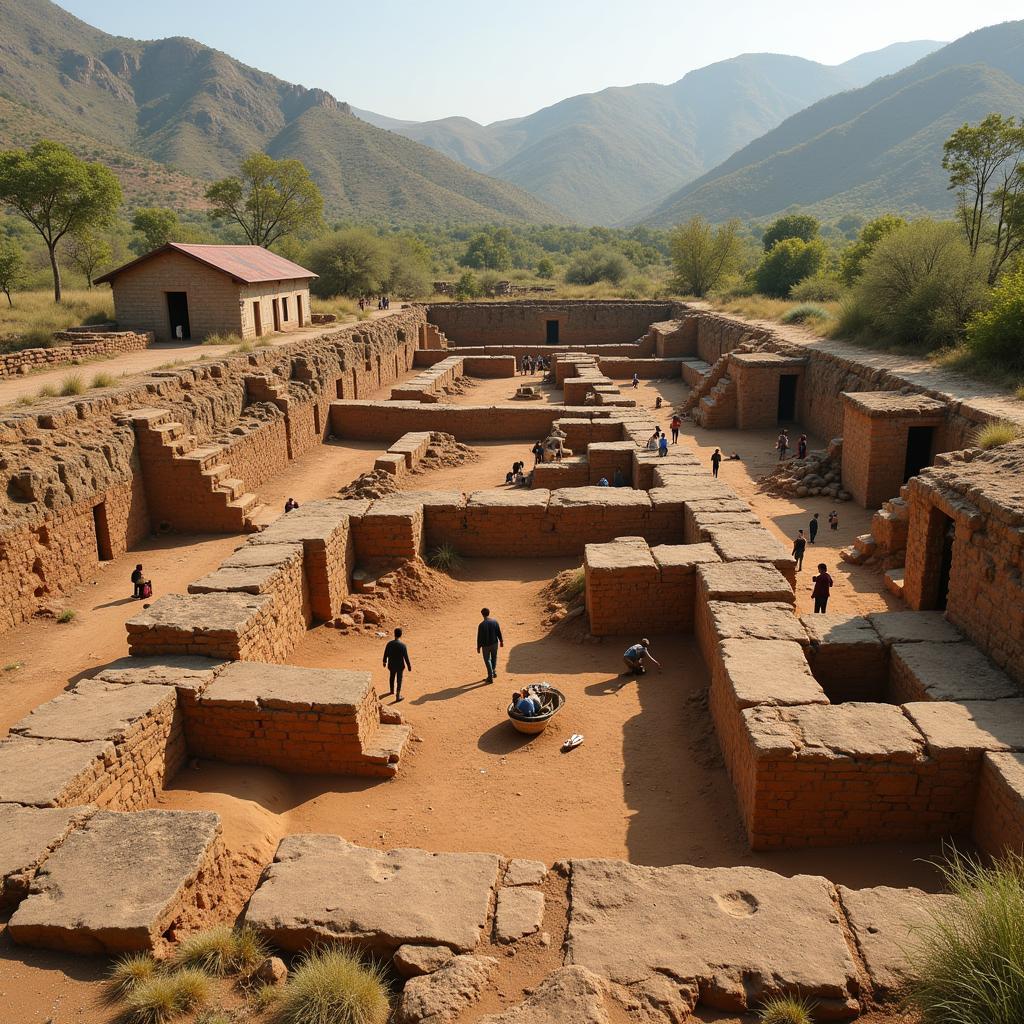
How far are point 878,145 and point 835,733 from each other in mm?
117177

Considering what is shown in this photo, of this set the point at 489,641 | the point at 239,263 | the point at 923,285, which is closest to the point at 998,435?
the point at 489,641

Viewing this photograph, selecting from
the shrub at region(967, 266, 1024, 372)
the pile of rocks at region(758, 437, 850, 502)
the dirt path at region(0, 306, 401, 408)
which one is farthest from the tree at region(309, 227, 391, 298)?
the shrub at region(967, 266, 1024, 372)

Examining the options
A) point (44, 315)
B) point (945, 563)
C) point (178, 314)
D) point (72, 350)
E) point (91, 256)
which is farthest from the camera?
point (91, 256)

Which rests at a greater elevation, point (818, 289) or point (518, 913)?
point (818, 289)

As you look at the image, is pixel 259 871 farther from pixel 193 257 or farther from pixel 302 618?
pixel 193 257

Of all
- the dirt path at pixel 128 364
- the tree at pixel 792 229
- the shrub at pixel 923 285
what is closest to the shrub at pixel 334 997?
the dirt path at pixel 128 364

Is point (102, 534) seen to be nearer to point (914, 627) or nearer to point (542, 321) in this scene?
point (914, 627)

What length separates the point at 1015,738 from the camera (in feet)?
18.5

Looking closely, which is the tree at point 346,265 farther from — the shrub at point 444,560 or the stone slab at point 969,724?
the stone slab at point 969,724

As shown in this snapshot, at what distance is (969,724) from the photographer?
583 cm

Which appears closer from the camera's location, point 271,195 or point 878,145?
point 271,195

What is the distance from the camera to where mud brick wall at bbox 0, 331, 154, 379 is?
1805 centimetres

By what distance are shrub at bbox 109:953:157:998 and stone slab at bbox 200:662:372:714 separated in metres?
2.60

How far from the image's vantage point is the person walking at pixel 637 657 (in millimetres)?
8312
